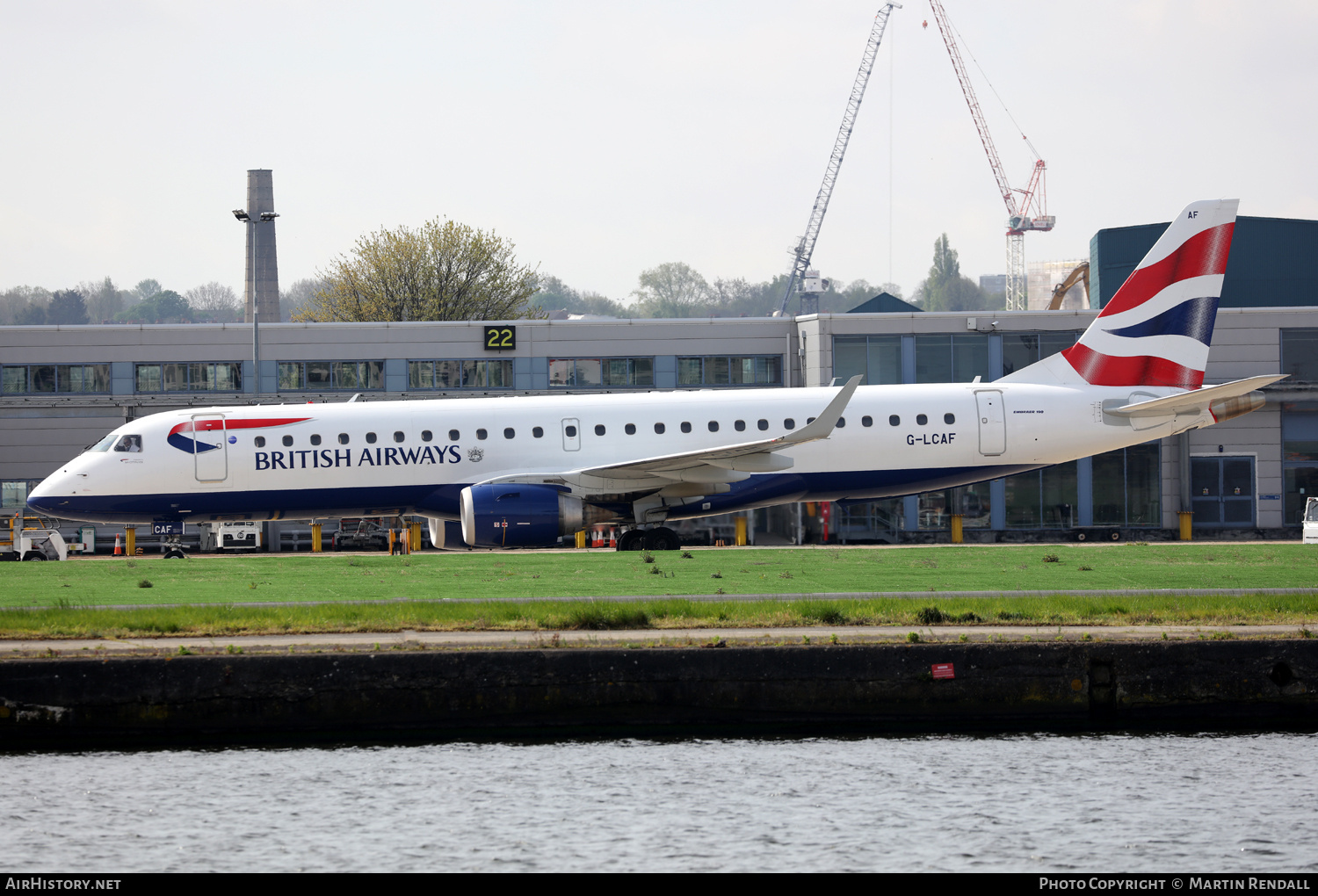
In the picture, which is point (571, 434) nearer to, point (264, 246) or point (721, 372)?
point (721, 372)

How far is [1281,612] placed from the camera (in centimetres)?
1795

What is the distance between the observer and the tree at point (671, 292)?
190 metres

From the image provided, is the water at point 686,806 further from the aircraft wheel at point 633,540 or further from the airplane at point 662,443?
the aircraft wheel at point 633,540

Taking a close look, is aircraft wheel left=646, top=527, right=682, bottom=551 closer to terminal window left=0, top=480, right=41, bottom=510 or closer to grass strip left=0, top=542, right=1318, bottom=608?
grass strip left=0, top=542, right=1318, bottom=608

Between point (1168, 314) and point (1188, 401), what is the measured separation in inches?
125

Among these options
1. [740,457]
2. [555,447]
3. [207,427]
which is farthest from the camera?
[555,447]

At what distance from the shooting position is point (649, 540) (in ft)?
107

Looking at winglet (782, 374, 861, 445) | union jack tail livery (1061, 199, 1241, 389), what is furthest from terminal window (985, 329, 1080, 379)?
winglet (782, 374, 861, 445)

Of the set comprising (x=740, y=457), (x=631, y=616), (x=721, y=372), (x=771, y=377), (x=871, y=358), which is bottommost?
(x=631, y=616)

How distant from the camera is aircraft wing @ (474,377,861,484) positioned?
30.3m

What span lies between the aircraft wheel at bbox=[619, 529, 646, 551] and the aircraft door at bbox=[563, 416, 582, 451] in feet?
8.03

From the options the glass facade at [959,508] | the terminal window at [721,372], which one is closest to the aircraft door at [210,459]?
the terminal window at [721,372]

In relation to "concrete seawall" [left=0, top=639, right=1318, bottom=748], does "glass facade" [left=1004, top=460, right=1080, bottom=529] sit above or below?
above

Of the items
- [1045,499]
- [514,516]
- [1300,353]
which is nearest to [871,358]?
[1045,499]
